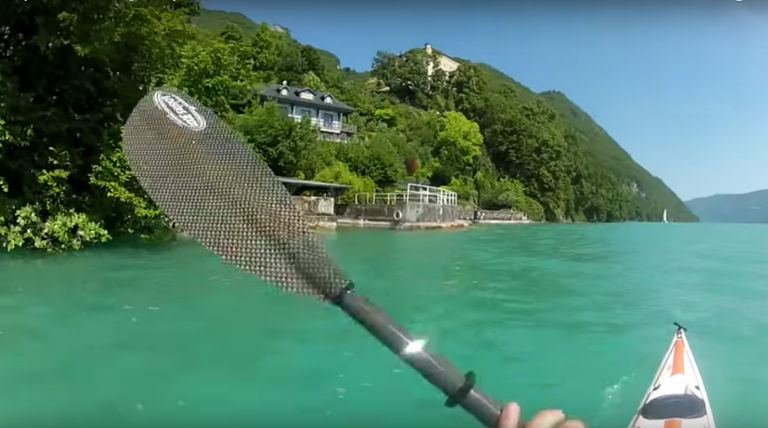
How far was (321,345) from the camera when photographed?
4352 millimetres

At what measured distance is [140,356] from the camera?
3861 millimetres

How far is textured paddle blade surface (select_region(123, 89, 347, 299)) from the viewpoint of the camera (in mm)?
1646

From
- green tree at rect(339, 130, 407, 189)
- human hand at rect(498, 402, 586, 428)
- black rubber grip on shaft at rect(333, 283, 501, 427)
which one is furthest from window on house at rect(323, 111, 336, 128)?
human hand at rect(498, 402, 586, 428)

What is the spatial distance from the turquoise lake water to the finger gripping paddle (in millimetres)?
1446

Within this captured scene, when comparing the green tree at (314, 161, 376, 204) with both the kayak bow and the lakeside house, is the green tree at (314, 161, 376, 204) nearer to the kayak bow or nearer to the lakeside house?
the lakeside house

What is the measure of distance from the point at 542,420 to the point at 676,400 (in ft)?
3.98

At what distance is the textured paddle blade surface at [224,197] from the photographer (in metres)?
1.65

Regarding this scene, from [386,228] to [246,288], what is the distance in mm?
16169

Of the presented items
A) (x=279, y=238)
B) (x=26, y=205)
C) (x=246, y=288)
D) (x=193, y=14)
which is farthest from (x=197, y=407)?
(x=193, y=14)

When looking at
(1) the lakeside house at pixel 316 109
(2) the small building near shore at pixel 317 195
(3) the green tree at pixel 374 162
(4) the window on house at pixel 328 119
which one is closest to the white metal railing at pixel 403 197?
(2) the small building near shore at pixel 317 195

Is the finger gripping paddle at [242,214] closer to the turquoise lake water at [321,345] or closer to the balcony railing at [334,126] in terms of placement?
the turquoise lake water at [321,345]

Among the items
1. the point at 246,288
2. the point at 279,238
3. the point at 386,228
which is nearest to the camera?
the point at 279,238

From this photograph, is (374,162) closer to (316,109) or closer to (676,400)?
(316,109)

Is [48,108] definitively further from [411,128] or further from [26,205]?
[411,128]
